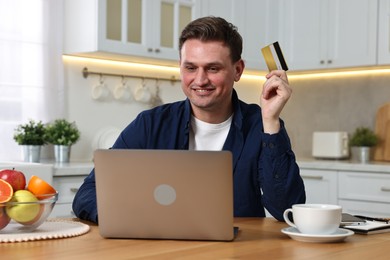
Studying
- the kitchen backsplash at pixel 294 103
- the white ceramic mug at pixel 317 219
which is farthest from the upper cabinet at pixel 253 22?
the white ceramic mug at pixel 317 219

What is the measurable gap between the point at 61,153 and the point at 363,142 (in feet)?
6.58

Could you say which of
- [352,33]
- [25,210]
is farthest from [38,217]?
[352,33]

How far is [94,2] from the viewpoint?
3.80 m

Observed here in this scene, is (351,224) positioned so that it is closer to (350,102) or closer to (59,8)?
(59,8)

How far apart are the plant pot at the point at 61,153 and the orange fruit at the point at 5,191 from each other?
2.12m

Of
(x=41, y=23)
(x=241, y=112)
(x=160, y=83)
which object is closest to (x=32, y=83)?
(x=41, y=23)

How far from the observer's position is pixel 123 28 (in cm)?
392

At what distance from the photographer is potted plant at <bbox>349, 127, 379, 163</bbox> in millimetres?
4391

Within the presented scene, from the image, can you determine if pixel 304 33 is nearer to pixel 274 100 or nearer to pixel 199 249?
pixel 274 100

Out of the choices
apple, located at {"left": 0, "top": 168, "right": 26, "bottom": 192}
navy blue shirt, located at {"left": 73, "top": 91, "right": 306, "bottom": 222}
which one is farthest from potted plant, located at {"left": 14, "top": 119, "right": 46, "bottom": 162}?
apple, located at {"left": 0, "top": 168, "right": 26, "bottom": 192}

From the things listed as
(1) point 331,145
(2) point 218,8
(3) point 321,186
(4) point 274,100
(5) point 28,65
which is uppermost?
(2) point 218,8

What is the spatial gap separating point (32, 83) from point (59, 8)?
489mm

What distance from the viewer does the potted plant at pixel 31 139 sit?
365 cm

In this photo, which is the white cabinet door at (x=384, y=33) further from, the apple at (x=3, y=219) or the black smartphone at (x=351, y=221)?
the apple at (x=3, y=219)
